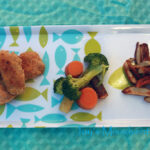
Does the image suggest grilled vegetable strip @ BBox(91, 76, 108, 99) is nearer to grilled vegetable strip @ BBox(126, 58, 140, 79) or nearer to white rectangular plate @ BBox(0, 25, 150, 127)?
white rectangular plate @ BBox(0, 25, 150, 127)

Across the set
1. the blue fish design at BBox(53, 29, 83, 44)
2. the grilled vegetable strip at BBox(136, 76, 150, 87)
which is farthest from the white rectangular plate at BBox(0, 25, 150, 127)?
the grilled vegetable strip at BBox(136, 76, 150, 87)

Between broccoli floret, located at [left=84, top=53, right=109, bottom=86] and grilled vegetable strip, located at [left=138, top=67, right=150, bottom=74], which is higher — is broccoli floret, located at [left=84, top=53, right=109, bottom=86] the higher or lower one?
the higher one

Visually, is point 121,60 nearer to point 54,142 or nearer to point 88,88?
point 88,88

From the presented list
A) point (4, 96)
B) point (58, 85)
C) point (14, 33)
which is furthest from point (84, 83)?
point (14, 33)

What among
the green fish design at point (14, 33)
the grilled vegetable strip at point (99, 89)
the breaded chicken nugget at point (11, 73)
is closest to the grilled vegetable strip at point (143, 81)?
the grilled vegetable strip at point (99, 89)

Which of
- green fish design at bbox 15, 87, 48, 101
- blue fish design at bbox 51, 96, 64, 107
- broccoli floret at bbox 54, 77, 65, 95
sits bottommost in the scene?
blue fish design at bbox 51, 96, 64, 107

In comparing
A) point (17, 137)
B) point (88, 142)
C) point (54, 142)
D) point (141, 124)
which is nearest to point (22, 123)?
point (17, 137)

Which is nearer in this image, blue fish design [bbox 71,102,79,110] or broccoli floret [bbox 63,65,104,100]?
broccoli floret [bbox 63,65,104,100]

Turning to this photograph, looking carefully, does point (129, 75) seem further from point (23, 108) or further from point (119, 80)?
point (23, 108)
